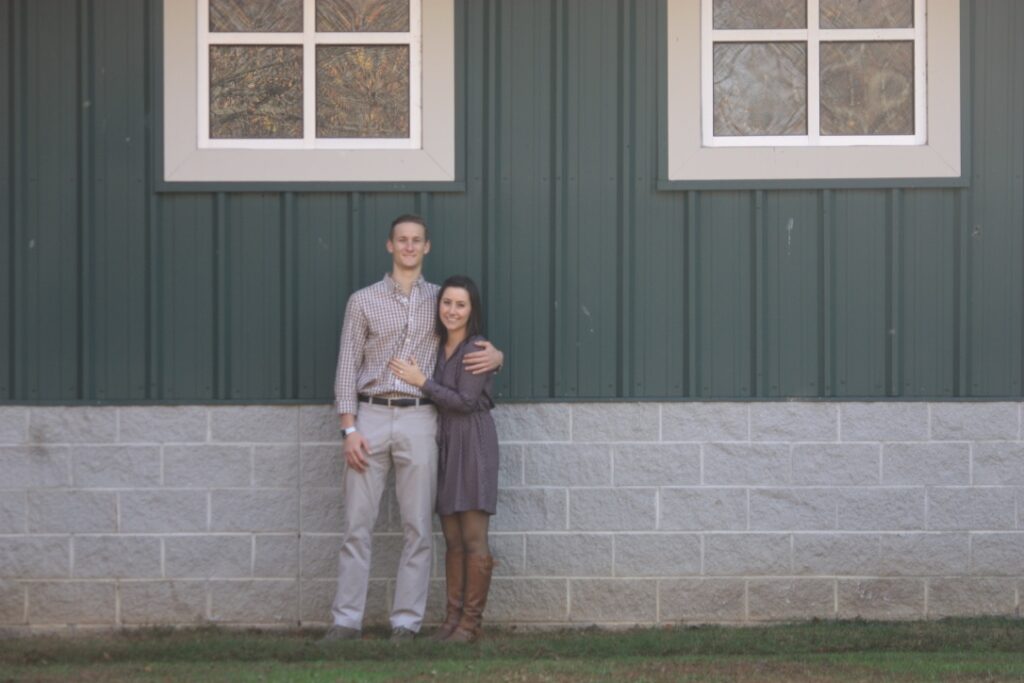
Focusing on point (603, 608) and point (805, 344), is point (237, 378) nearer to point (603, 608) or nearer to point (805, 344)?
point (603, 608)

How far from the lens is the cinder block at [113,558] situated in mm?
8047

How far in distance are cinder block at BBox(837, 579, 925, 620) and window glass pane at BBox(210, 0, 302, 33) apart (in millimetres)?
4225

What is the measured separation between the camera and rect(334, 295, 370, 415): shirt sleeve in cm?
761

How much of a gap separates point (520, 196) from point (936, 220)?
2227 mm

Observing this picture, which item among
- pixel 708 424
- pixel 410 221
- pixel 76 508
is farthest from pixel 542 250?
pixel 76 508

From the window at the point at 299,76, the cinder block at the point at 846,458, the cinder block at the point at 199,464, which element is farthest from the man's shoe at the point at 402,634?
the window at the point at 299,76

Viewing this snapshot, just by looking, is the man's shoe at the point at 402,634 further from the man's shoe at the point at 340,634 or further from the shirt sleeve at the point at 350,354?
the shirt sleeve at the point at 350,354

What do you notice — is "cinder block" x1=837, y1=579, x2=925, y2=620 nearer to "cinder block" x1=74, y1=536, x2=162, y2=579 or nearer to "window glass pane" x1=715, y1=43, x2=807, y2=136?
"window glass pane" x1=715, y1=43, x2=807, y2=136

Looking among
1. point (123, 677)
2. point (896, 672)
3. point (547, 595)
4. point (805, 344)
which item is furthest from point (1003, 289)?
point (123, 677)

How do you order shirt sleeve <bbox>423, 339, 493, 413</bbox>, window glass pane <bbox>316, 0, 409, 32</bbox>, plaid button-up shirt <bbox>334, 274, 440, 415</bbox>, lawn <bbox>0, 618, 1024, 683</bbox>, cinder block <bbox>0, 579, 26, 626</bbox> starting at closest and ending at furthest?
lawn <bbox>0, 618, 1024, 683</bbox> → shirt sleeve <bbox>423, 339, 493, 413</bbox> → plaid button-up shirt <bbox>334, 274, 440, 415</bbox> → cinder block <bbox>0, 579, 26, 626</bbox> → window glass pane <bbox>316, 0, 409, 32</bbox>

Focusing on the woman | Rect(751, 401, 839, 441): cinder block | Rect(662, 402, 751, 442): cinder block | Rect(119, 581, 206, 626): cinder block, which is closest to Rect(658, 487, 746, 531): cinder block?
Rect(662, 402, 751, 442): cinder block

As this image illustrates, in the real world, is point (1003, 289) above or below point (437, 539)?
above

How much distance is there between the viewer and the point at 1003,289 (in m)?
8.08

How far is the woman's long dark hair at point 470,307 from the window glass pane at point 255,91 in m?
1.29
